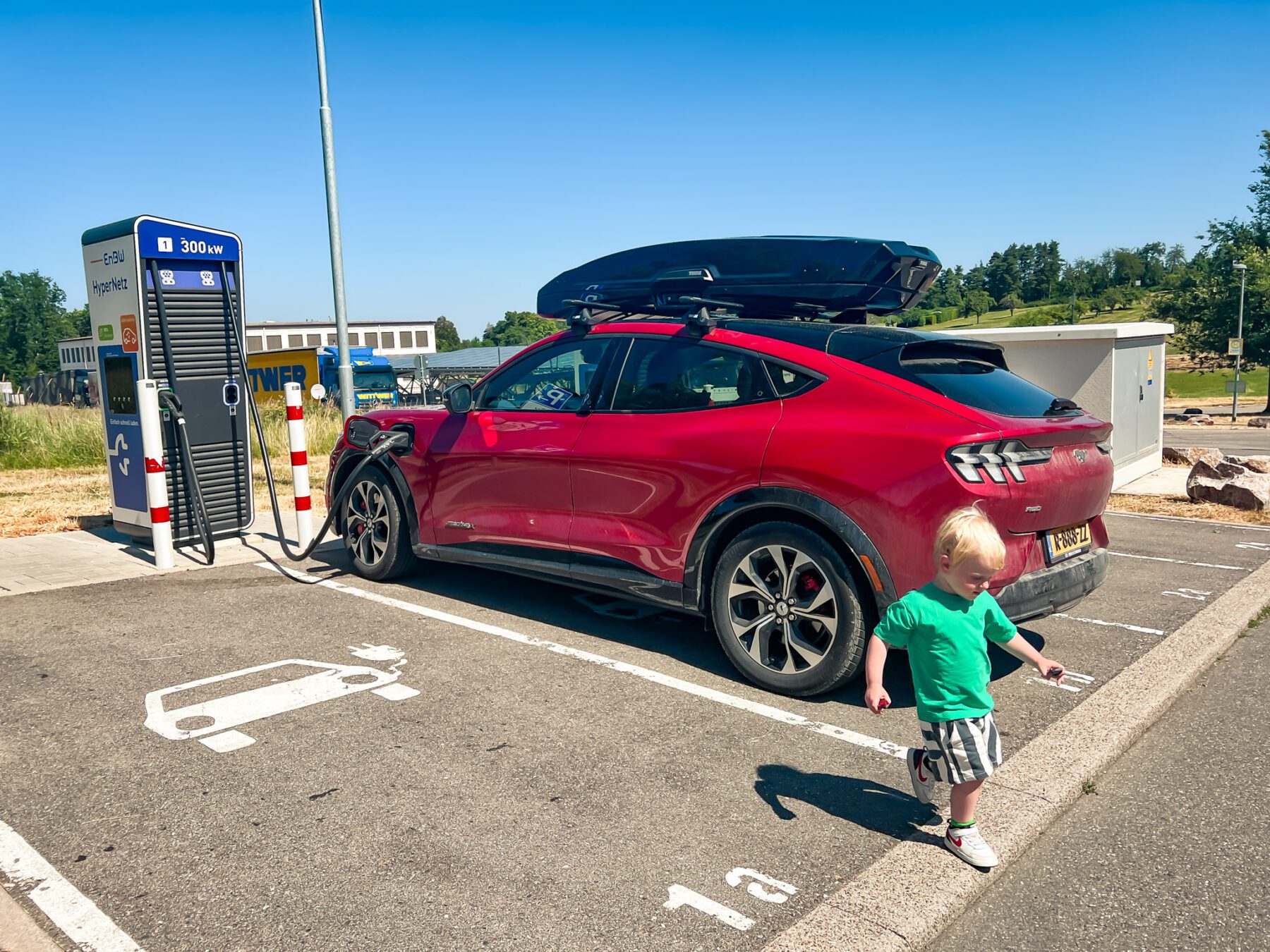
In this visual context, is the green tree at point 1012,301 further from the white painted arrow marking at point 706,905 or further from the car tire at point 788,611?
the white painted arrow marking at point 706,905

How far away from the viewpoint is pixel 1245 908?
2809mm

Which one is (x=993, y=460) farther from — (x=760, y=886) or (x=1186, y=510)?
(x=1186, y=510)

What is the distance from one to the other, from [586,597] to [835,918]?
3.81 metres

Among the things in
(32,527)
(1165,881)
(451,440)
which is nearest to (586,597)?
(451,440)

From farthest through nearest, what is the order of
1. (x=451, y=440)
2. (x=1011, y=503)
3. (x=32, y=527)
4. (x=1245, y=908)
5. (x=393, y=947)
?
(x=32, y=527), (x=451, y=440), (x=1011, y=503), (x=1245, y=908), (x=393, y=947)

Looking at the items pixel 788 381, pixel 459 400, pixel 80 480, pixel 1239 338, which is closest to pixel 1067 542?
pixel 788 381

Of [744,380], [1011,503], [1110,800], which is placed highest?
[744,380]

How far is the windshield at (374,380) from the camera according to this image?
37188mm

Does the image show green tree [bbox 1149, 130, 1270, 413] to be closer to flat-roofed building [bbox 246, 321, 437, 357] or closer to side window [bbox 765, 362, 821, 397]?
side window [bbox 765, 362, 821, 397]

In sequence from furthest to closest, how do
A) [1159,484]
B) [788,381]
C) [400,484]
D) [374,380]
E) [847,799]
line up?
[374,380], [1159,484], [400,484], [788,381], [847,799]

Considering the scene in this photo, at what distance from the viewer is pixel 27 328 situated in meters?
135

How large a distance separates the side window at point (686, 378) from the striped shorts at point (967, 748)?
1997mm

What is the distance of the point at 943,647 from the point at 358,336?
121 metres

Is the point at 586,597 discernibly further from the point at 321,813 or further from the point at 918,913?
the point at 918,913
